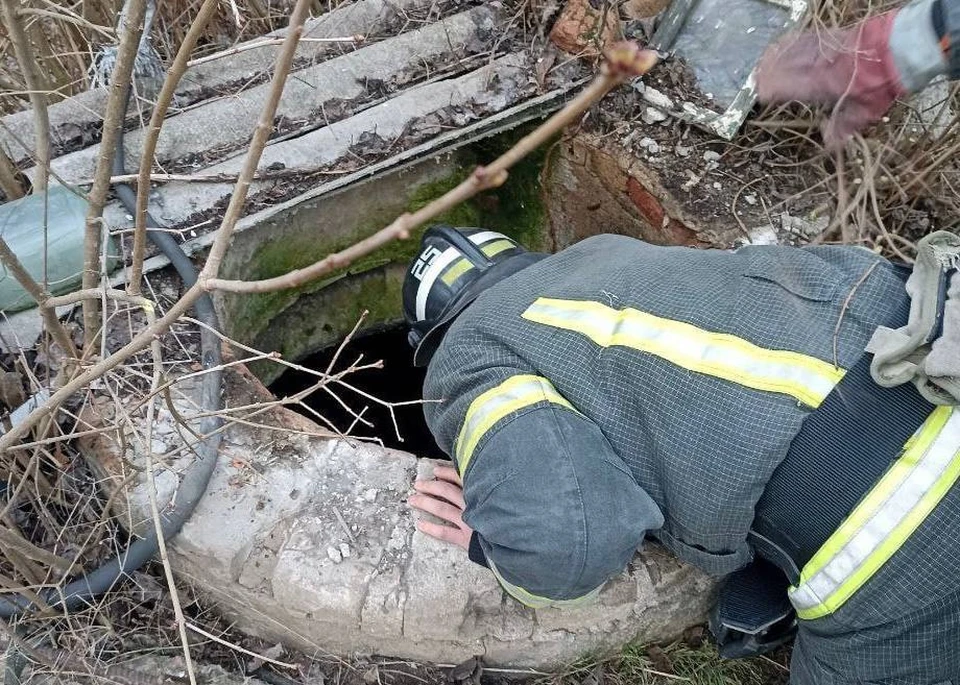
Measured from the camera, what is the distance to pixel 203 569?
183cm

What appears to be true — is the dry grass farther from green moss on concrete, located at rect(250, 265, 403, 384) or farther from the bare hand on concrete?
green moss on concrete, located at rect(250, 265, 403, 384)

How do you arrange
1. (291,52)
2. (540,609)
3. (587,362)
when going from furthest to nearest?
1. (540,609)
2. (587,362)
3. (291,52)

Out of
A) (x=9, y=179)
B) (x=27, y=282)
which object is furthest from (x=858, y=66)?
(x=9, y=179)

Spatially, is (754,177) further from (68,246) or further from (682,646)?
(68,246)

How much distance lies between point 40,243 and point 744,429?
5.91 ft

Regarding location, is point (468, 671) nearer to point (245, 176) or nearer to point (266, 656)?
point (266, 656)

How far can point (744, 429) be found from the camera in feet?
4.41

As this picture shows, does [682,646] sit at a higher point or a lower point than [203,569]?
lower

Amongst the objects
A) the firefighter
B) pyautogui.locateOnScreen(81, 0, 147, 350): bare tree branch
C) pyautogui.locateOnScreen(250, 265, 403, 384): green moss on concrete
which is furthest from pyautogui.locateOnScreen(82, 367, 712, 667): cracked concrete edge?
pyautogui.locateOnScreen(250, 265, 403, 384): green moss on concrete

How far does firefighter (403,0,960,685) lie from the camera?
1.27 m

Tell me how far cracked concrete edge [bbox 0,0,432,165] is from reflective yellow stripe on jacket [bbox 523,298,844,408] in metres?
1.23

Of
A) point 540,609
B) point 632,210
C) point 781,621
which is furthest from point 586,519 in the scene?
point 632,210

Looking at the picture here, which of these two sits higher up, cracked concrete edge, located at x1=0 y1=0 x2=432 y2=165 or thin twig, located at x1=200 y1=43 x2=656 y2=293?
thin twig, located at x1=200 y1=43 x2=656 y2=293

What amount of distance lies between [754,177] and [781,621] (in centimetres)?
134
